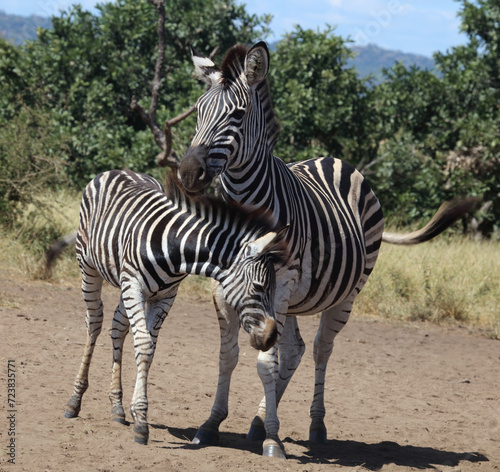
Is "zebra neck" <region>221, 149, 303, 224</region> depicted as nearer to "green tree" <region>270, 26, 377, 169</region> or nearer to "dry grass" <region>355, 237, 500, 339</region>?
"dry grass" <region>355, 237, 500, 339</region>

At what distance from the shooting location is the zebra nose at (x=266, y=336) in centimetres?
407

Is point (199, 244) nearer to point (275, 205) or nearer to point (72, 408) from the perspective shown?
point (275, 205)

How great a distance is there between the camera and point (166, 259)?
4.43 meters

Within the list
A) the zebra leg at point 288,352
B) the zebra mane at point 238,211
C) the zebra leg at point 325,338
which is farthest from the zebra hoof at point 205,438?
the zebra mane at point 238,211

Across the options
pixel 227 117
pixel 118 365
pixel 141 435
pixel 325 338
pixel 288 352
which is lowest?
pixel 141 435

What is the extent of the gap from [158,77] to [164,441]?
31.2ft

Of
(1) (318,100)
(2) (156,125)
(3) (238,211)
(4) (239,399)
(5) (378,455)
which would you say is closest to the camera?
(3) (238,211)

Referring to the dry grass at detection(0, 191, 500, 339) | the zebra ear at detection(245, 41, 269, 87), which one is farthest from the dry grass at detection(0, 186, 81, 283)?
the zebra ear at detection(245, 41, 269, 87)

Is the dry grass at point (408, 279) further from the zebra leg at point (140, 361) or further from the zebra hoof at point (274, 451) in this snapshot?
the zebra leg at point (140, 361)

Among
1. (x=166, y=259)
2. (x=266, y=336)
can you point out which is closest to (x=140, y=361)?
(x=166, y=259)

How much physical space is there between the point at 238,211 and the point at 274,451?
5.13ft

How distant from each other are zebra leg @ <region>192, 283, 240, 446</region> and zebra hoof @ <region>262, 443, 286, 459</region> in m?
0.48

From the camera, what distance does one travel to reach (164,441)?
185 inches

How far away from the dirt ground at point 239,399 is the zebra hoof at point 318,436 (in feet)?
0.28
